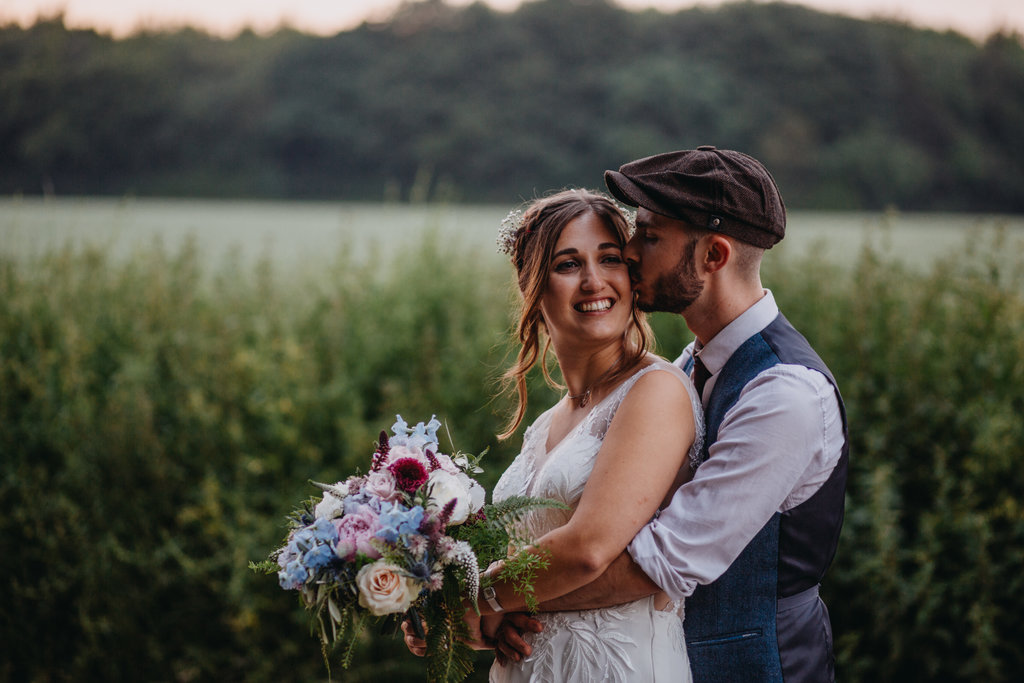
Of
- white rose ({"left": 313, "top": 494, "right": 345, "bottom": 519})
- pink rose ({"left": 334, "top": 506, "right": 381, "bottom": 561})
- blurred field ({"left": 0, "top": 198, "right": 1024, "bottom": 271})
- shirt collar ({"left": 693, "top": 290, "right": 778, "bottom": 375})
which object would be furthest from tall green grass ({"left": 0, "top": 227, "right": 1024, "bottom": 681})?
pink rose ({"left": 334, "top": 506, "right": 381, "bottom": 561})

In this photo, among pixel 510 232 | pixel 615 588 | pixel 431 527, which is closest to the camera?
pixel 431 527

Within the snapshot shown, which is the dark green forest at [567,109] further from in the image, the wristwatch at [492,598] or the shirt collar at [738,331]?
the wristwatch at [492,598]

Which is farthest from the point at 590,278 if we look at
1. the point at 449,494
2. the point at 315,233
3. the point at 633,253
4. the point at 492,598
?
the point at 315,233

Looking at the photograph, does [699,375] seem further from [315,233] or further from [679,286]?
[315,233]

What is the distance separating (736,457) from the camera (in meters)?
2.02

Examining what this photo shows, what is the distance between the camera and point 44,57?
29.1ft

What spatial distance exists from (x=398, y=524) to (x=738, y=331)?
1.19 m

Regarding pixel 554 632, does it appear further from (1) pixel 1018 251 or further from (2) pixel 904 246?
(2) pixel 904 246

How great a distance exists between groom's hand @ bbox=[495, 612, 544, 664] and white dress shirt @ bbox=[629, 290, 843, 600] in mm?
455

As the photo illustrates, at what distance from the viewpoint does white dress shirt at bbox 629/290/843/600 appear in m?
2.00

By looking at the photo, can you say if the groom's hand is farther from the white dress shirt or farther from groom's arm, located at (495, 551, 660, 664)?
the white dress shirt

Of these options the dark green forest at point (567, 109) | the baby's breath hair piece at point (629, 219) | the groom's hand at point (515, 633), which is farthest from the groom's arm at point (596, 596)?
the dark green forest at point (567, 109)

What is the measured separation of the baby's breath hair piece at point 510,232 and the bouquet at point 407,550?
95cm

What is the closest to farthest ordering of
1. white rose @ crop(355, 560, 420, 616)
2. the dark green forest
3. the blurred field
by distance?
1. white rose @ crop(355, 560, 420, 616)
2. the blurred field
3. the dark green forest
